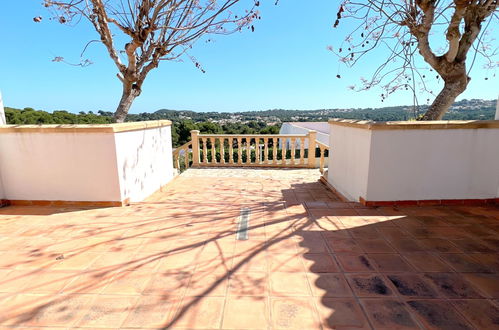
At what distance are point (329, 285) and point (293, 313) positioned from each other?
13.7 inches

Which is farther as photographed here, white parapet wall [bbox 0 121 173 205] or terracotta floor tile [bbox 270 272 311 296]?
white parapet wall [bbox 0 121 173 205]

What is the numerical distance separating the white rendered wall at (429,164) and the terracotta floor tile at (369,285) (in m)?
1.64

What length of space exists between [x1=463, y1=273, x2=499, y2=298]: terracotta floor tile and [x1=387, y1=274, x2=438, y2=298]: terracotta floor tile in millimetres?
284

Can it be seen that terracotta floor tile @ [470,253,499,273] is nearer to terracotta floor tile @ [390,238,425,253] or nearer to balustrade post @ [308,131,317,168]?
terracotta floor tile @ [390,238,425,253]

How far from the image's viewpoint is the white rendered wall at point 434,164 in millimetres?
2979

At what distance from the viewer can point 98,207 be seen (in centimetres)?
312

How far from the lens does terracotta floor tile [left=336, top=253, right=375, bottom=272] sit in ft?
5.75

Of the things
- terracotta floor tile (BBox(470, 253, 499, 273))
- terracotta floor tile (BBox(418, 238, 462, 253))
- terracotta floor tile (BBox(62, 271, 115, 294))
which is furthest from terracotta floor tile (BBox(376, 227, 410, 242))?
terracotta floor tile (BBox(62, 271, 115, 294))

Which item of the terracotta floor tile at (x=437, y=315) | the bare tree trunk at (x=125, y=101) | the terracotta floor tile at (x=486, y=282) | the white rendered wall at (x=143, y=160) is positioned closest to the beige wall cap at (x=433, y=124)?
the terracotta floor tile at (x=486, y=282)

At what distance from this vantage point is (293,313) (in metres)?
1.36

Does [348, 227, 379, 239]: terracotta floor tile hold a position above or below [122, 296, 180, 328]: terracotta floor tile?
below

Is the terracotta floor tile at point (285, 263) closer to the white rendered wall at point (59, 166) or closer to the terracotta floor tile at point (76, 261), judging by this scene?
the terracotta floor tile at point (76, 261)

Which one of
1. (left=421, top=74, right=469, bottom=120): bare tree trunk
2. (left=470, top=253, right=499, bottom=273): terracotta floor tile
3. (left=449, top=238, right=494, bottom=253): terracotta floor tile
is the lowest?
(left=449, top=238, right=494, bottom=253): terracotta floor tile

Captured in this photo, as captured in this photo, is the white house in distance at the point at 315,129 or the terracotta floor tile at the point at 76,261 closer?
the terracotta floor tile at the point at 76,261
